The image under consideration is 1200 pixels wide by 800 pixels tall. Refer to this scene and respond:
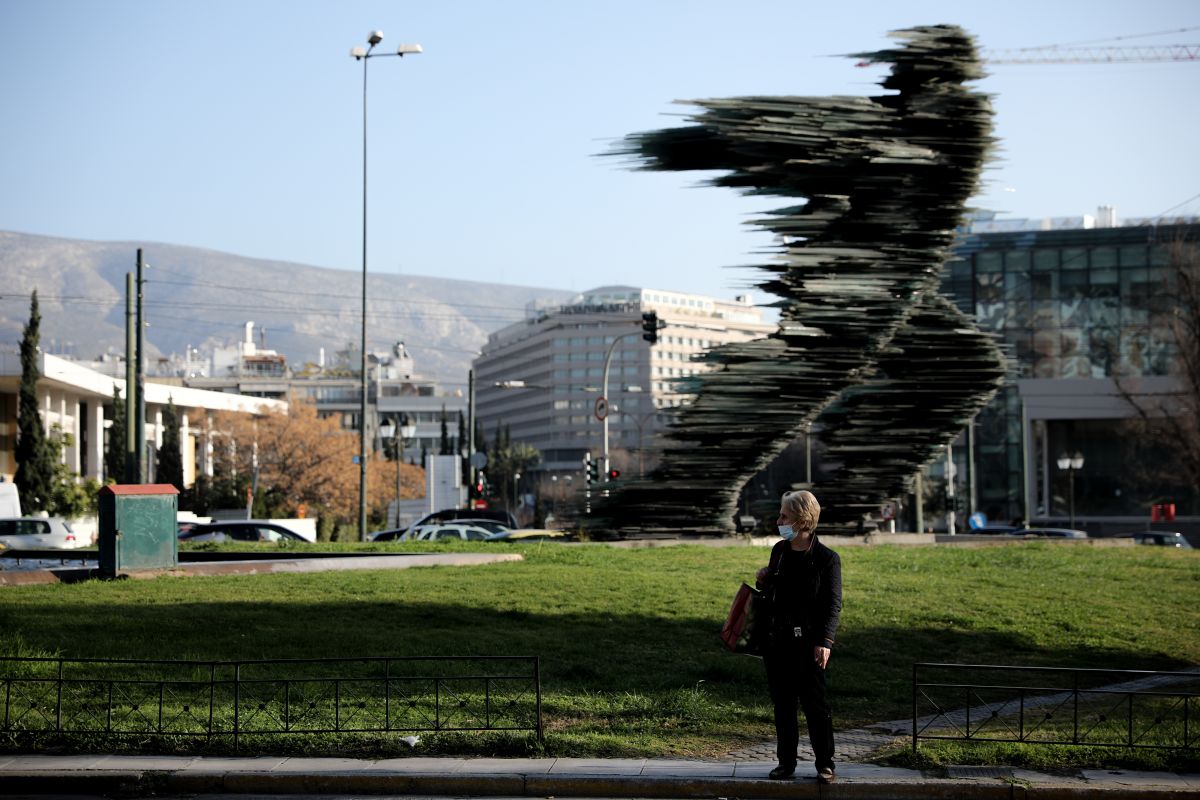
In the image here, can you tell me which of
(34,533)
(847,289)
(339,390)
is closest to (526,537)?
(847,289)

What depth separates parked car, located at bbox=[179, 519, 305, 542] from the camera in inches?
1254

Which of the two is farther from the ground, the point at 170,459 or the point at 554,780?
the point at 170,459

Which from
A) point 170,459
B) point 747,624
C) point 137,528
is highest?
point 170,459

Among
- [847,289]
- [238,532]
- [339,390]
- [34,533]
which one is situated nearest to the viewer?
[847,289]

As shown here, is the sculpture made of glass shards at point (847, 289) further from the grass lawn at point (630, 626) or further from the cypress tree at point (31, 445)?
the cypress tree at point (31, 445)

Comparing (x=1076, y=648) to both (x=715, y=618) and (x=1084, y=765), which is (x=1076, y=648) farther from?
(x=1084, y=765)

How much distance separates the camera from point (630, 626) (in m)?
16.1

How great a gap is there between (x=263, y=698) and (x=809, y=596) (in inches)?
202

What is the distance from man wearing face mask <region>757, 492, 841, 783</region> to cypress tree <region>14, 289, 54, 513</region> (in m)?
44.9

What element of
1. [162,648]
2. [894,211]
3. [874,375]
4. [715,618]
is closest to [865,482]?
[874,375]

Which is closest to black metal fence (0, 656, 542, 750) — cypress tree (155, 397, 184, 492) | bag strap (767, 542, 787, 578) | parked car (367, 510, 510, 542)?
bag strap (767, 542, 787, 578)

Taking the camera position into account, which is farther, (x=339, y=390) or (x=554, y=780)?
(x=339, y=390)

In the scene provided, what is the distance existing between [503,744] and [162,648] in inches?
190

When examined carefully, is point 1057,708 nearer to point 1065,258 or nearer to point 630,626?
point 630,626
